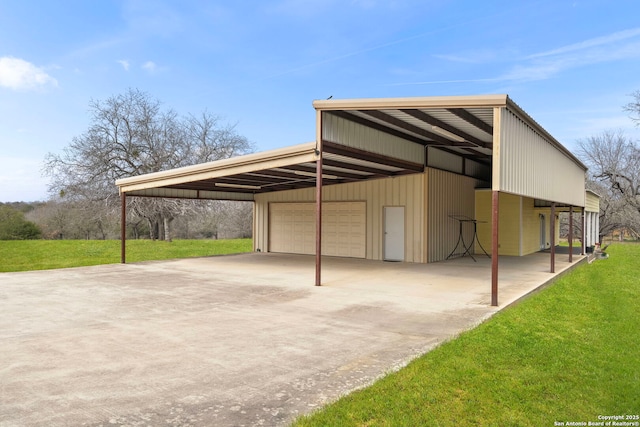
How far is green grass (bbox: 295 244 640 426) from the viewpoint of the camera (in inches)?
116

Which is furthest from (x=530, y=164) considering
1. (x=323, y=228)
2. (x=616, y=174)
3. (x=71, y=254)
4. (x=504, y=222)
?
(x=616, y=174)

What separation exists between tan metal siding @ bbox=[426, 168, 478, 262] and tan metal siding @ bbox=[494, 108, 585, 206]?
10.4 ft

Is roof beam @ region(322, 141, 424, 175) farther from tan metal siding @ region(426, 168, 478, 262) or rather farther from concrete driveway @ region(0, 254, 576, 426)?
concrete driveway @ region(0, 254, 576, 426)

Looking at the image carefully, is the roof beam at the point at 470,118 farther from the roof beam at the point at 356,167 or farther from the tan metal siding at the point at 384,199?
the tan metal siding at the point at 384,199

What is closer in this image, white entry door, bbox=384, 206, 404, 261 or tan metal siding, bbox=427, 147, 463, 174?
tan metal siding, bbox=427, 147, 463, 174

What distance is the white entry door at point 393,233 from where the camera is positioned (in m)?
13.2

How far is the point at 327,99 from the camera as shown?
27.6 feet

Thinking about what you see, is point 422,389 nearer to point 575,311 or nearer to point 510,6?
point 575,311

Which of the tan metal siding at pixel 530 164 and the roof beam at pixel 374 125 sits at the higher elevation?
the roof beam at pixel 374 125

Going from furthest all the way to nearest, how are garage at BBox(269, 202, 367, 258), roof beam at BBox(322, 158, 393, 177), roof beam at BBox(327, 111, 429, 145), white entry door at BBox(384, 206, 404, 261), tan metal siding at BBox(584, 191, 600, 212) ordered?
1. tan metal siding at BBox(584, 191, 600, 212)
2. garage at BBox(269, 202, 367, 258)
3. white entry door at BBox(384, 206, 404, 261)
4. roof beam at BBox(322, 158, 393, 177)
5. roof beam at BBox(327, 111, 429, 145)

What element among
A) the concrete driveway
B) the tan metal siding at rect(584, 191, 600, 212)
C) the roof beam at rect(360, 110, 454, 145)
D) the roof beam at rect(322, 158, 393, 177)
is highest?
the roof beam at rect(360, 110, 454, 145)

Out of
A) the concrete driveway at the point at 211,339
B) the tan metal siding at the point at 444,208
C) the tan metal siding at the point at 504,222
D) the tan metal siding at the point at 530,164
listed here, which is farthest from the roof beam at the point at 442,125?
the tan metal siding at the point at 504,222

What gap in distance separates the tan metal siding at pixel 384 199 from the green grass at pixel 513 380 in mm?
6761

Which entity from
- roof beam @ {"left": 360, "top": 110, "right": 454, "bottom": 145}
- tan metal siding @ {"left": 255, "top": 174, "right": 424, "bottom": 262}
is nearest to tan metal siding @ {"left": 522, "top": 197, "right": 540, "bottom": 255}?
tan metal siding @ {"left": 255, "top": 174, "right": 424, "bottom": 262}
